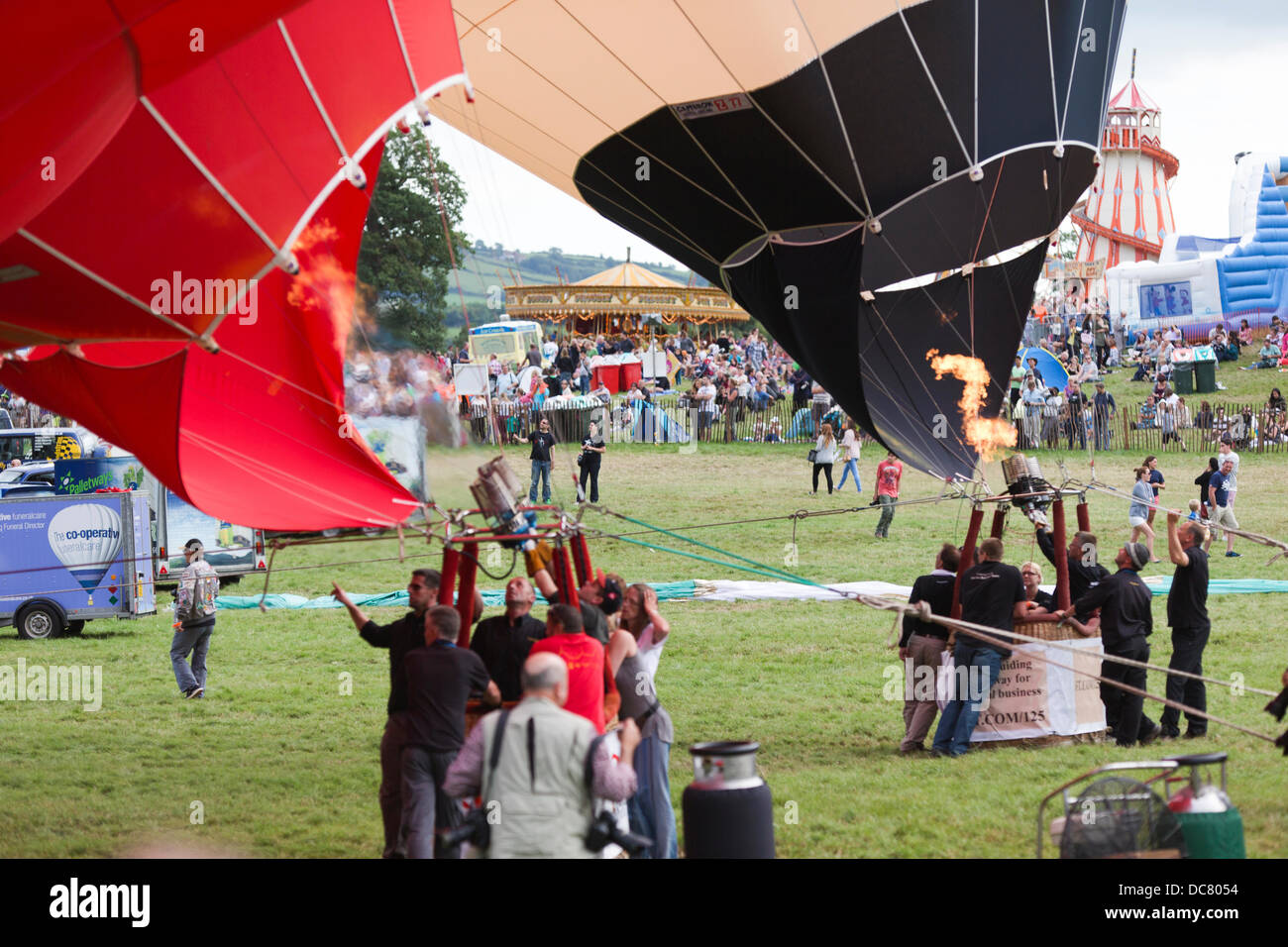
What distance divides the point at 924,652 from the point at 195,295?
598 centimetres

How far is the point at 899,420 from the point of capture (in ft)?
44.9

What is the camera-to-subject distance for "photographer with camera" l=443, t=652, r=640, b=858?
5.46 meters

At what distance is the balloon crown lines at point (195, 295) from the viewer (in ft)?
29.6

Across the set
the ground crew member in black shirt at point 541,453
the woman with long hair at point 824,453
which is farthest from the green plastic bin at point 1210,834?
the woman with long hair at point 824,453

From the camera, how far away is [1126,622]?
34.1ft

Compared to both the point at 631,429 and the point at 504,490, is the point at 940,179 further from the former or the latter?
the point at 631,429

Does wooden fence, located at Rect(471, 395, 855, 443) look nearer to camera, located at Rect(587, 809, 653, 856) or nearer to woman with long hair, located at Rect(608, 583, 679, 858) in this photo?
woman with long hair, located at Rect(608, 583, 679, 858)

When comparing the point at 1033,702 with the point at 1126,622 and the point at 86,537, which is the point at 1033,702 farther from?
the point at 86,537

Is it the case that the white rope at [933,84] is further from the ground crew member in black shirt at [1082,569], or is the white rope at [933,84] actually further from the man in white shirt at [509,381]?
the man in white shirt at [509,381]

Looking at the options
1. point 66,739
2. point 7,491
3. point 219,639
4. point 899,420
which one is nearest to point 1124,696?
point 899,420

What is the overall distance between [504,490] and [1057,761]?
454cm

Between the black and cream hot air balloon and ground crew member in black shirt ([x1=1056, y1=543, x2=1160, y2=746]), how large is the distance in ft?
10.0

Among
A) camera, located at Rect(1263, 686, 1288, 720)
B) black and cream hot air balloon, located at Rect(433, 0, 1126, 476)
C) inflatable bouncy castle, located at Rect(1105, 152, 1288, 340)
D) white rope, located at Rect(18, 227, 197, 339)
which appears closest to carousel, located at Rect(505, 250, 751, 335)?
inflatable bouncy castle, located at Rect(1105, 152, 1288, 340)

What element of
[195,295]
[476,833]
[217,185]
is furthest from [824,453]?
[476,833]
